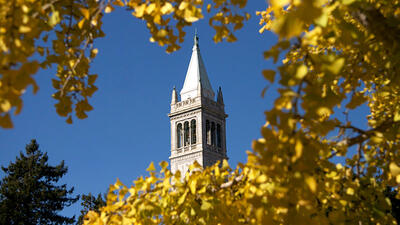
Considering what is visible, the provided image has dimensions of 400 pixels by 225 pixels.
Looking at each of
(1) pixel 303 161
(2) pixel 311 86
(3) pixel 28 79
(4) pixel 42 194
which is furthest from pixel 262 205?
(4) pixel 42 194

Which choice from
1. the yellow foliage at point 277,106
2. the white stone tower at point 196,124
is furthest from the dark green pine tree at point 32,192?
the yellow foliage at point 277,106

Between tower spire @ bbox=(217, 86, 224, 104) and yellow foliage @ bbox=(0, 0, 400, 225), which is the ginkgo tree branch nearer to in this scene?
yellow foliage @ bbox=(0, 0, 400, 225)

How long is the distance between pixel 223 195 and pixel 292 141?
1243 mm

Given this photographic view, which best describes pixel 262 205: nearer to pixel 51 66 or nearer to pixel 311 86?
pixel 311 86

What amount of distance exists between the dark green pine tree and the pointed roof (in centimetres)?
1931

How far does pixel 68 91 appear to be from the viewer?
7.72ft

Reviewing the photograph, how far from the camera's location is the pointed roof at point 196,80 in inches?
1692

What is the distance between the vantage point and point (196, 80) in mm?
43281

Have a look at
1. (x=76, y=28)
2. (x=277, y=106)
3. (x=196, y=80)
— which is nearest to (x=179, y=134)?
(x=196, y=80)

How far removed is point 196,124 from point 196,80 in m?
4.80

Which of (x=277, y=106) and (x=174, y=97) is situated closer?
(x=277, y=106)

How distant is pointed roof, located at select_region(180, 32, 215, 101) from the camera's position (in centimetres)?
4297

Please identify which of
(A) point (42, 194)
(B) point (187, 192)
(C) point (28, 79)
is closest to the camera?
(C) point (28, 79)

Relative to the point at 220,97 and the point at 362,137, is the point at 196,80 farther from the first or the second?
the point at 362,137
